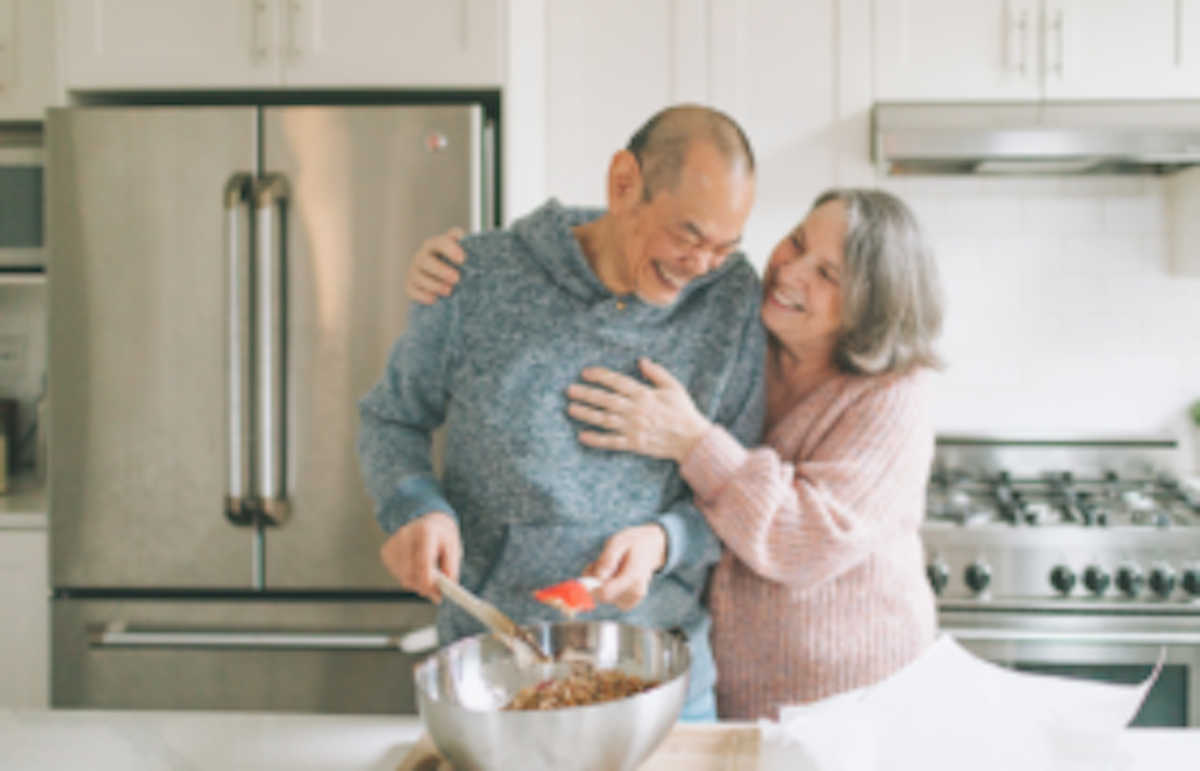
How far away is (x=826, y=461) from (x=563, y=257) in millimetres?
471

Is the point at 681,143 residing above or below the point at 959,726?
above

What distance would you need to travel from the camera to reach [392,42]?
6.74 feet

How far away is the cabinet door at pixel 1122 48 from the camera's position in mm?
2271

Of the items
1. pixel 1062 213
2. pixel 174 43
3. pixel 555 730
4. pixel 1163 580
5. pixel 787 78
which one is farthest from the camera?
pixel 1062 213

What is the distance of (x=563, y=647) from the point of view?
104 centimetres

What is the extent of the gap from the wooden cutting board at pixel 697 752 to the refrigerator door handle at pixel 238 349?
118 centimetres

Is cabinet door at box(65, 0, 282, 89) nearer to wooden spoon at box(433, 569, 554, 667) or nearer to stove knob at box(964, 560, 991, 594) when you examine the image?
wooden spoon at box(433, 569, 554, 667)

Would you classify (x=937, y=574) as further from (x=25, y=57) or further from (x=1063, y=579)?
(x=25, y=57)

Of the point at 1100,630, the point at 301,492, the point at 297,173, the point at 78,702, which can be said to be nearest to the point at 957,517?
the point at 1100,630

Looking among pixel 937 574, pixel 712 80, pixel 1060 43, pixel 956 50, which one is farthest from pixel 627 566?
pixel 1060 43

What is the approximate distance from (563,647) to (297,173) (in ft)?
4.46

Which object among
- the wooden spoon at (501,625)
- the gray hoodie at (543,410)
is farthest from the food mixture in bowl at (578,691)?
the gray hoodie at (543,410)

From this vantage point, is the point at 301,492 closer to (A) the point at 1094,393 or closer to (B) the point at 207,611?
(B) the point at 207,611

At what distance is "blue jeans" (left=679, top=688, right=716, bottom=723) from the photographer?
4.17 feet
